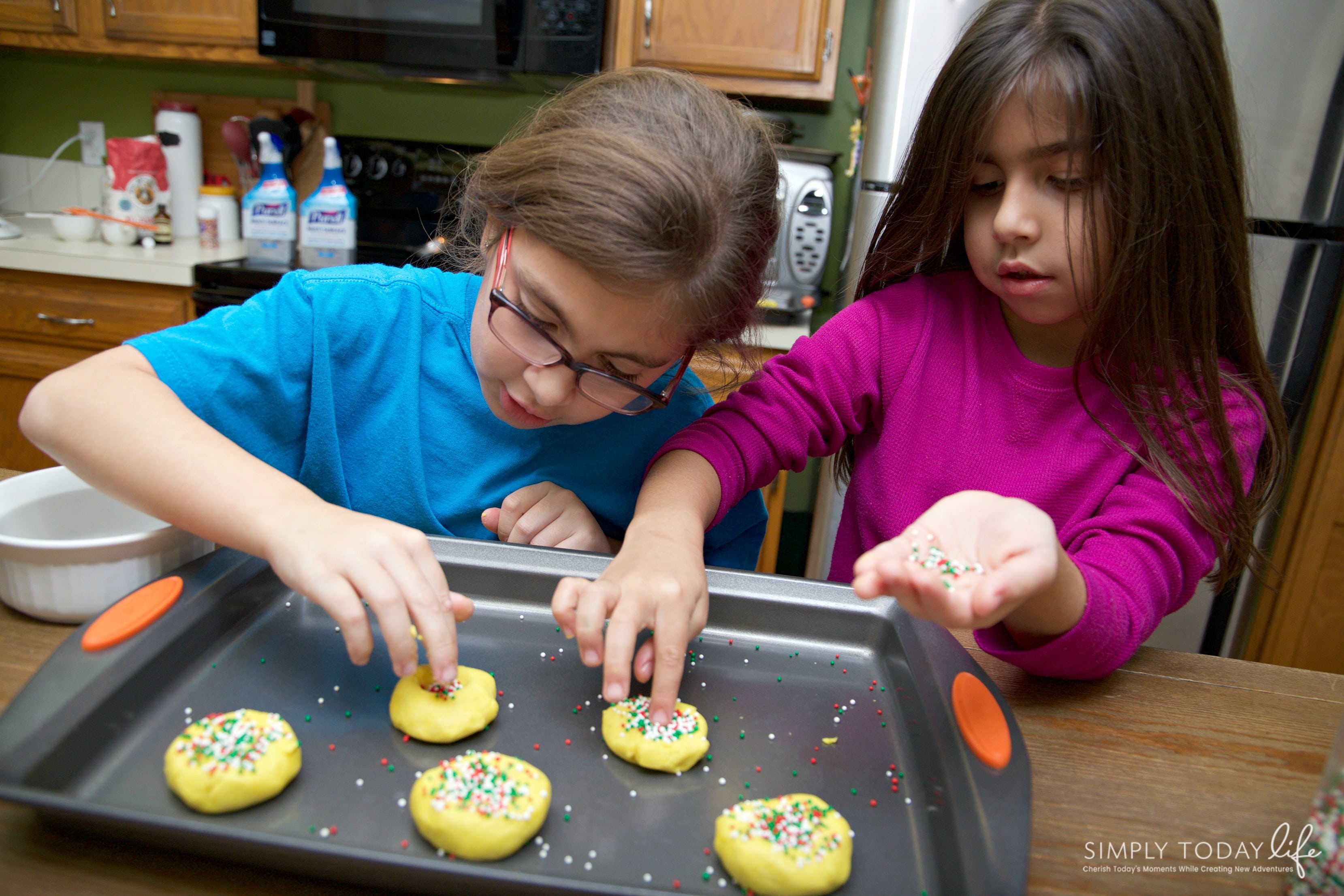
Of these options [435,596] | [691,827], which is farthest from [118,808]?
[691,827]

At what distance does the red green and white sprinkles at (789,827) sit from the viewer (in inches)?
19.7

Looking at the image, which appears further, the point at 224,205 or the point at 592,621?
the point at 224,205

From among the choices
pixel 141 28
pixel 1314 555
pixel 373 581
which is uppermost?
pixel 141 28

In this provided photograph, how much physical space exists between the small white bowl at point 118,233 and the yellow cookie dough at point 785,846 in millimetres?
2459

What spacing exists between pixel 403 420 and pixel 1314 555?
77.8 inches

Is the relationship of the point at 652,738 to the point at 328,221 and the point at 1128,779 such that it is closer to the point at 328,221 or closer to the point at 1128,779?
the point at 1128,779

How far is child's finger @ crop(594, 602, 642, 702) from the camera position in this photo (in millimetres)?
603

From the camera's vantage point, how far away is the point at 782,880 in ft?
1.58

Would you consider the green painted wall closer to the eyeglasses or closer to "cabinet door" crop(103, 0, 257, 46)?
"cabinet door" crop(103, 0, 257, 46)

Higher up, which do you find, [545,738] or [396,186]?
[396,186]

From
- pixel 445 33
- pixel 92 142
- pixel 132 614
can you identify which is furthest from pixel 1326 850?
pixel 92 142

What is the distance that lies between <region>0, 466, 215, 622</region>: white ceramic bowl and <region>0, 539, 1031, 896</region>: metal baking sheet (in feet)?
0.13

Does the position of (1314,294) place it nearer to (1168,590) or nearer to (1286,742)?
(1168,590)

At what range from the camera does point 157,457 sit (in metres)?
0.66
